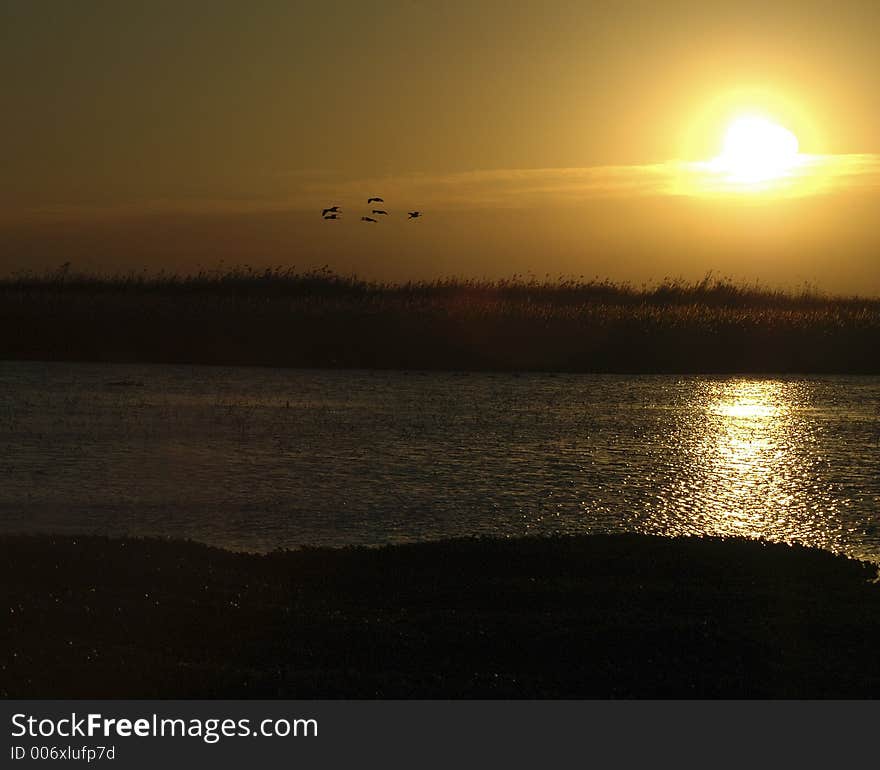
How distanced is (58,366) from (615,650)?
25.0 metres

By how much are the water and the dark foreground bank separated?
1.36m

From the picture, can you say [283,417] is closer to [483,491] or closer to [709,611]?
[483,491]

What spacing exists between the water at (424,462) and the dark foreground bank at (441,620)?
136 cm

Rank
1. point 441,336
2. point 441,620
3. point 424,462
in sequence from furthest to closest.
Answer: point 441,336, point 424,462, point 441,620

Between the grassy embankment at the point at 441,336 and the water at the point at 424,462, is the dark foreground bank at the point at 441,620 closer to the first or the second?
the water at the point at 424,462

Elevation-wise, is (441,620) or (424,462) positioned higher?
(424,462)

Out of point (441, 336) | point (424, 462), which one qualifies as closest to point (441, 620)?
point (424, 462)

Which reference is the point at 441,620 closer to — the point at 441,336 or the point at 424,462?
the point at 424,462

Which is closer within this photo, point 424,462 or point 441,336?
point 424,462

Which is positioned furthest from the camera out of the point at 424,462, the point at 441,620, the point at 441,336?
the point at 441,336

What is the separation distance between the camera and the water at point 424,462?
11180 mm

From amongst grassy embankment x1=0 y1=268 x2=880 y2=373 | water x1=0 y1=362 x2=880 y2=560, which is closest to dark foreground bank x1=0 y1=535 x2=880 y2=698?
water x1=0 y1=362 x2=880 y2=560

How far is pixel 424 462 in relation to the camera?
1480cm

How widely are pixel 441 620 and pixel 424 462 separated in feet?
23.7
